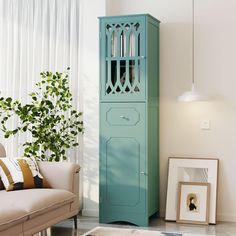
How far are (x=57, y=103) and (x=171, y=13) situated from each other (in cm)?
153

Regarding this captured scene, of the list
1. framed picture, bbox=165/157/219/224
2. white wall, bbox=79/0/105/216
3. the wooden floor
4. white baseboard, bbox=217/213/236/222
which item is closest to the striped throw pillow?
the wooden floor

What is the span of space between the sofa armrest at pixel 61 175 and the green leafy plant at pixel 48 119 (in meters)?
0.58

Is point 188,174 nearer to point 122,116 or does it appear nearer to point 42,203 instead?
point 122,116

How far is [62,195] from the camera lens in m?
4.39

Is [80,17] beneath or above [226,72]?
above

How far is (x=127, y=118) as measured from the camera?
16.6ft

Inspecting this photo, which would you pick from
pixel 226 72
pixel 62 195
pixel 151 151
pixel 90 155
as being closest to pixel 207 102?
pixel 226 72

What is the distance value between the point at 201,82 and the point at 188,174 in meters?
0.96

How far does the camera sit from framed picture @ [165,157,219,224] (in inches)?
205

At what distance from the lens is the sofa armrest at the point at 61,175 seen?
4613 mm

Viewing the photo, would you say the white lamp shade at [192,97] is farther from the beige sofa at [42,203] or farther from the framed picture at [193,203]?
the beige sofa at [42,203]

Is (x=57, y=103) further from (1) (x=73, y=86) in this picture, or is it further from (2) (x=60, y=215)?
(2) (x=60, y=215)

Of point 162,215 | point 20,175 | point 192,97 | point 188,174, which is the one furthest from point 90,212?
point 192,97

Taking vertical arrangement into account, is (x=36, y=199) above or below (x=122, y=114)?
below
